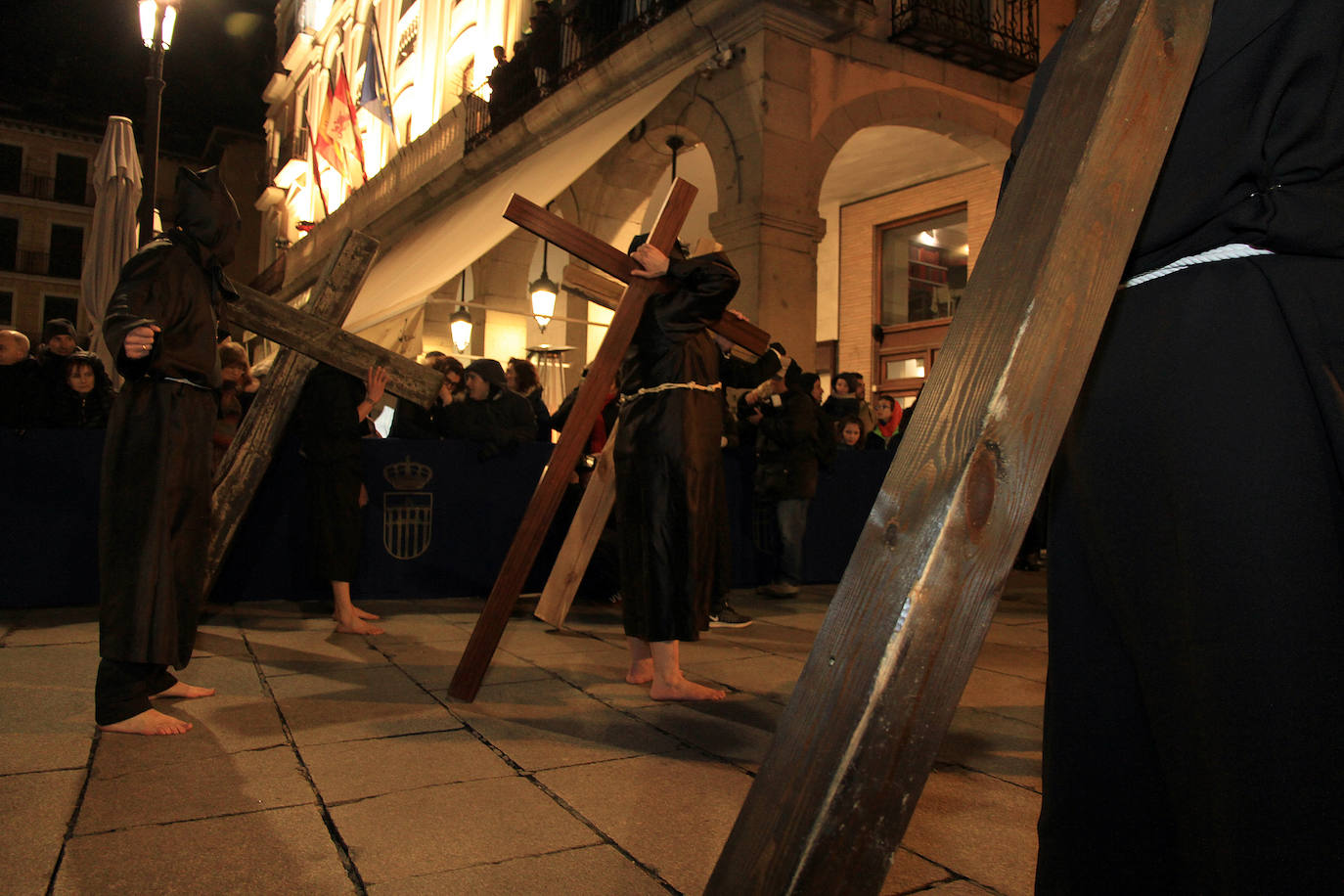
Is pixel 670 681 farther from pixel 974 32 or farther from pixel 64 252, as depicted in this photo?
pixel 64 252

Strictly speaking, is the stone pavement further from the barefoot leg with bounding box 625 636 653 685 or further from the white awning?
the white awning

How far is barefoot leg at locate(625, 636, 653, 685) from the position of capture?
4.09 m

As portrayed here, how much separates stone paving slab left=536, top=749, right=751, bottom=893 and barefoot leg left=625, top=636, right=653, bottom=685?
105 centimetres

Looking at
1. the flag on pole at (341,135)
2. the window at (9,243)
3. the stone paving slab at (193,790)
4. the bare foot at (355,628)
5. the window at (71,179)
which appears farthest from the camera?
the window at (71,179)

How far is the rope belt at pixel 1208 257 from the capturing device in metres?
1.26

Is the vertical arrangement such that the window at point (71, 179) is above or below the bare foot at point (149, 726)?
above

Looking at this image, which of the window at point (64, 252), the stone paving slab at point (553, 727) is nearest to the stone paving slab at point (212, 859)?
the stone paving slab at point (553, 727)

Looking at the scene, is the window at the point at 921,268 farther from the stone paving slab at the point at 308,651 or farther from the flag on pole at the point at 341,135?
the stone paving slab at the point at 308,651

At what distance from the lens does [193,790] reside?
260cm

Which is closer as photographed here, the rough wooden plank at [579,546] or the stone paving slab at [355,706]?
the stone paving slab at [355,706]

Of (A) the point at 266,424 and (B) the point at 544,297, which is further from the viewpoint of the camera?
(B) the point at 544,297

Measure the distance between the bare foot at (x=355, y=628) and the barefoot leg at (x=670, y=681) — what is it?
6.83 feet

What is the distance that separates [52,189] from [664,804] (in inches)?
1857

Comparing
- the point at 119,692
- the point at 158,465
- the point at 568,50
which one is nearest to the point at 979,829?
the point at 119,692
